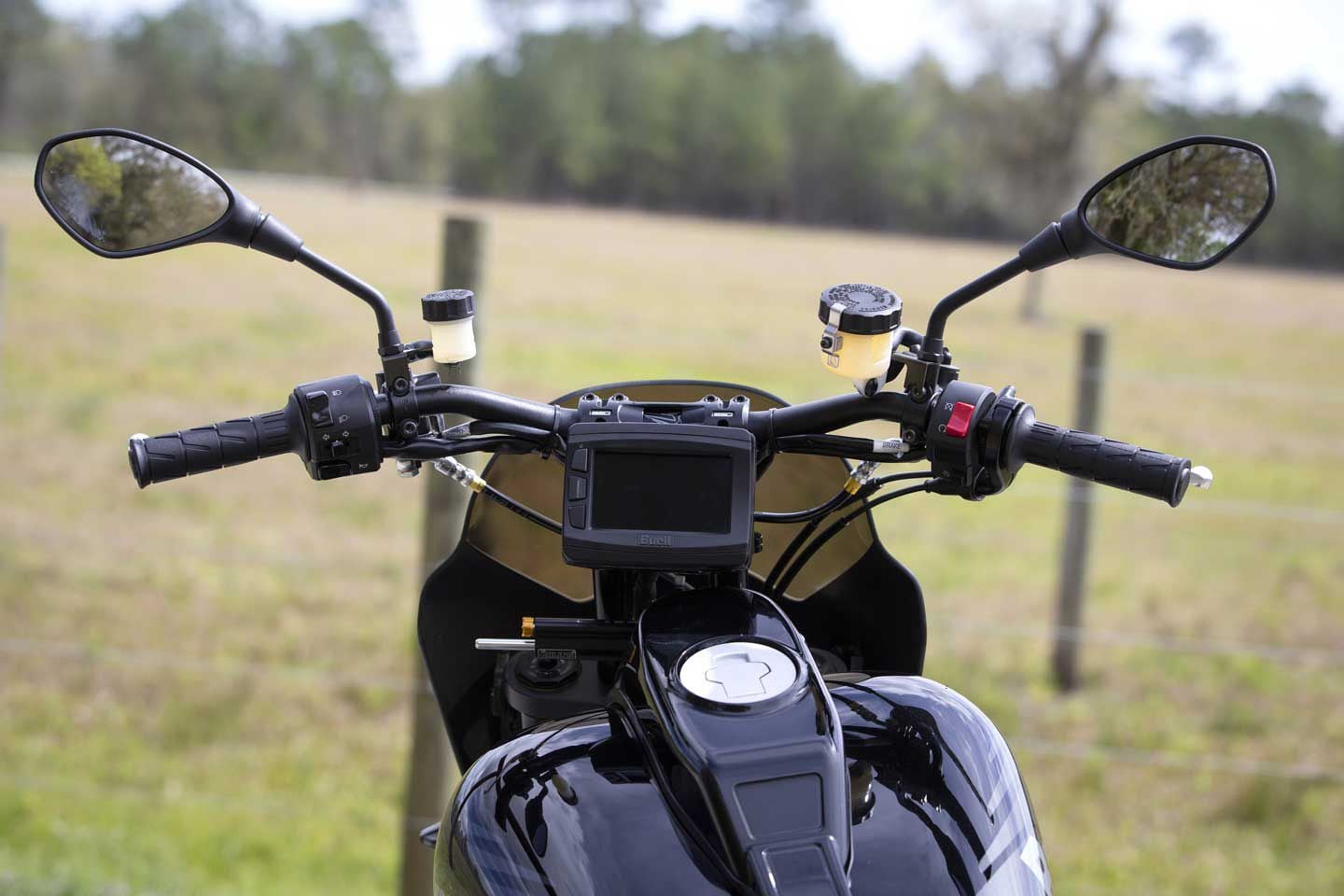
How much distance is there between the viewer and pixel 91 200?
1322mm

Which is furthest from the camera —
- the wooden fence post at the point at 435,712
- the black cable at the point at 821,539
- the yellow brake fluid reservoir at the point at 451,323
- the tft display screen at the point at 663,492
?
the wooden fence post at the point at 435,712

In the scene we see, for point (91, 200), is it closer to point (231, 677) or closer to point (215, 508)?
point (231, 677)

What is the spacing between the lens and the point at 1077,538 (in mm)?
4500

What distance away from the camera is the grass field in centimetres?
352

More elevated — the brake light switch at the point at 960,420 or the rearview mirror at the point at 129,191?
the rearview mirror at the point at 129,191

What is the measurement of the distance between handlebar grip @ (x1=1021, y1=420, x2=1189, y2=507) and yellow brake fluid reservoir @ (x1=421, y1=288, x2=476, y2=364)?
0.60 m

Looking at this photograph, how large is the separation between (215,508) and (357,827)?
367 cm

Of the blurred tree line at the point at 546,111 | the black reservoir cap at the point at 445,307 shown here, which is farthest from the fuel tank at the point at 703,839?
the blurred tree line at the point at 546,111

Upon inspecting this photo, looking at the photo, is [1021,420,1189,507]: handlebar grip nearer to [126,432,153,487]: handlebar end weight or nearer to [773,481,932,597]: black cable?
[773,481,932,597]: black cable

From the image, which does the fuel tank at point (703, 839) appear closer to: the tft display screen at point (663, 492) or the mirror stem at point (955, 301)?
the tft display screen at point (663, 492)

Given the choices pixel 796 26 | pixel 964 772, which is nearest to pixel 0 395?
pixel 964 772

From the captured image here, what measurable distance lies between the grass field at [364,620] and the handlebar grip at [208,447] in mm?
1727

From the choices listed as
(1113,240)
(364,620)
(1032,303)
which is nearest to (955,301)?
(1113,240)

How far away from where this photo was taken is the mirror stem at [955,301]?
1.18 metres
